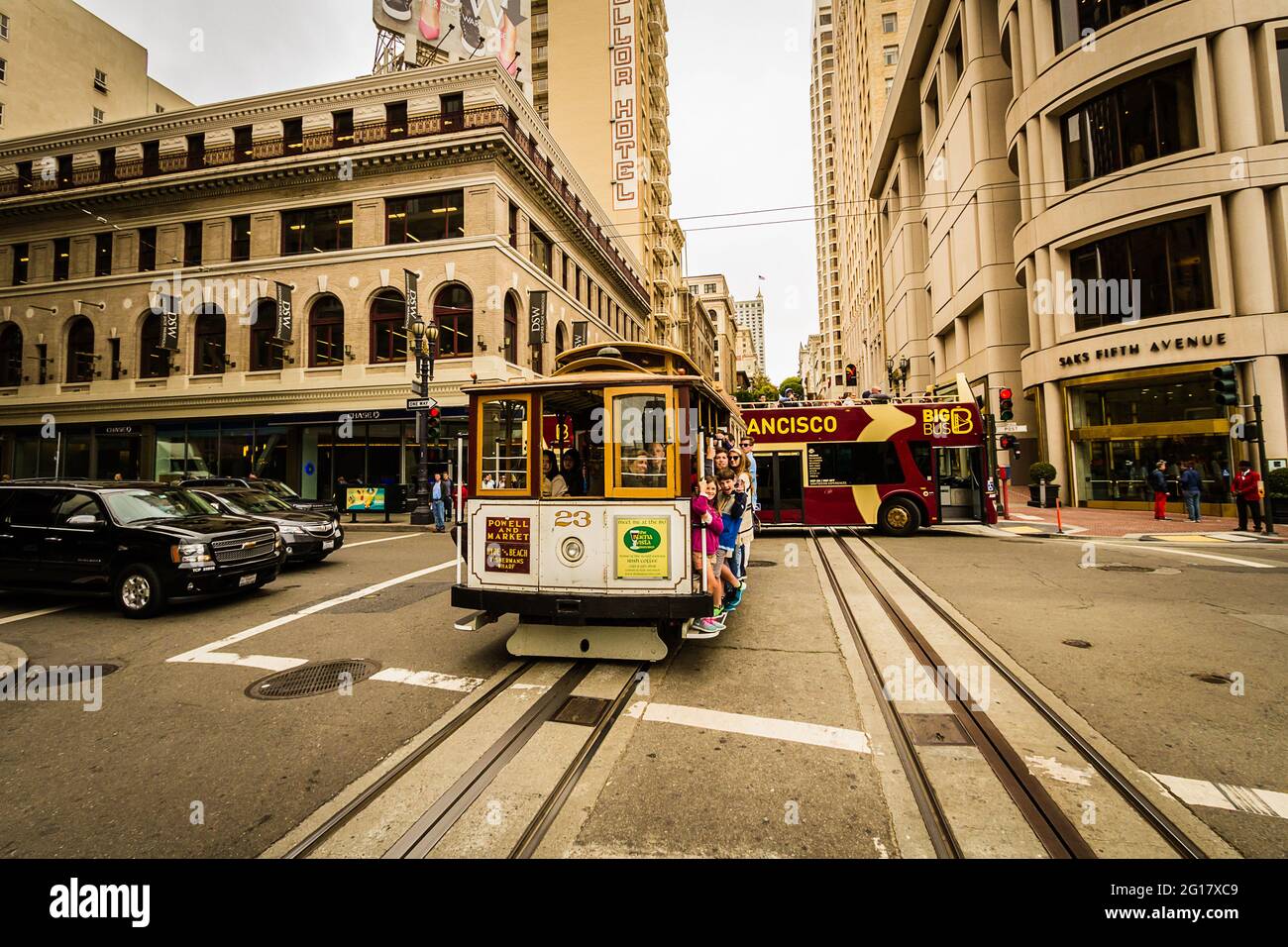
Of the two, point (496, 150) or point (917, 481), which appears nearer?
point (917, 481)

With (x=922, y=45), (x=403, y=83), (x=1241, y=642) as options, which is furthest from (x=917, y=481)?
(x=922, y=45)

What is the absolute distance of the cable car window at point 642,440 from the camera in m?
5.29

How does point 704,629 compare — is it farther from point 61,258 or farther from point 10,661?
point 61,258

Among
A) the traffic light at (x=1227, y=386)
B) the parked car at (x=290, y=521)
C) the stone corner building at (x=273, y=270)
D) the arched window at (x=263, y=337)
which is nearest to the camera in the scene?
the parked car at (x=290, y=521)

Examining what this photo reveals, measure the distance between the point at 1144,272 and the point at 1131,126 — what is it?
5.53 meters

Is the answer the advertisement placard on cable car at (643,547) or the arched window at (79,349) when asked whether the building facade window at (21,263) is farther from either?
the advertisement placard on cable car at (643,547)

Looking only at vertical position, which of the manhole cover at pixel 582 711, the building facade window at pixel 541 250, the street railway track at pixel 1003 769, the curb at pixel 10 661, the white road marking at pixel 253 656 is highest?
the building facade window at pixel 541 250

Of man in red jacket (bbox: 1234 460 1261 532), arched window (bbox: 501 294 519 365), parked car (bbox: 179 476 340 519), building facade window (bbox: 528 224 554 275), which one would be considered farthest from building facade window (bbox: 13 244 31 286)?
man in red jacket (bbox: 1234 460 1261 532)

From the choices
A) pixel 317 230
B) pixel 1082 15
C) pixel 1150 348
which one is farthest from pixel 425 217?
pixel 1150 348

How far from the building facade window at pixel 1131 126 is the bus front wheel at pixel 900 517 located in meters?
16.9

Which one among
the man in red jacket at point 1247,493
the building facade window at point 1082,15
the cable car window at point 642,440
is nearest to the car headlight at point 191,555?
the cable car window at point 642,440

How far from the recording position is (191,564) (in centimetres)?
764
